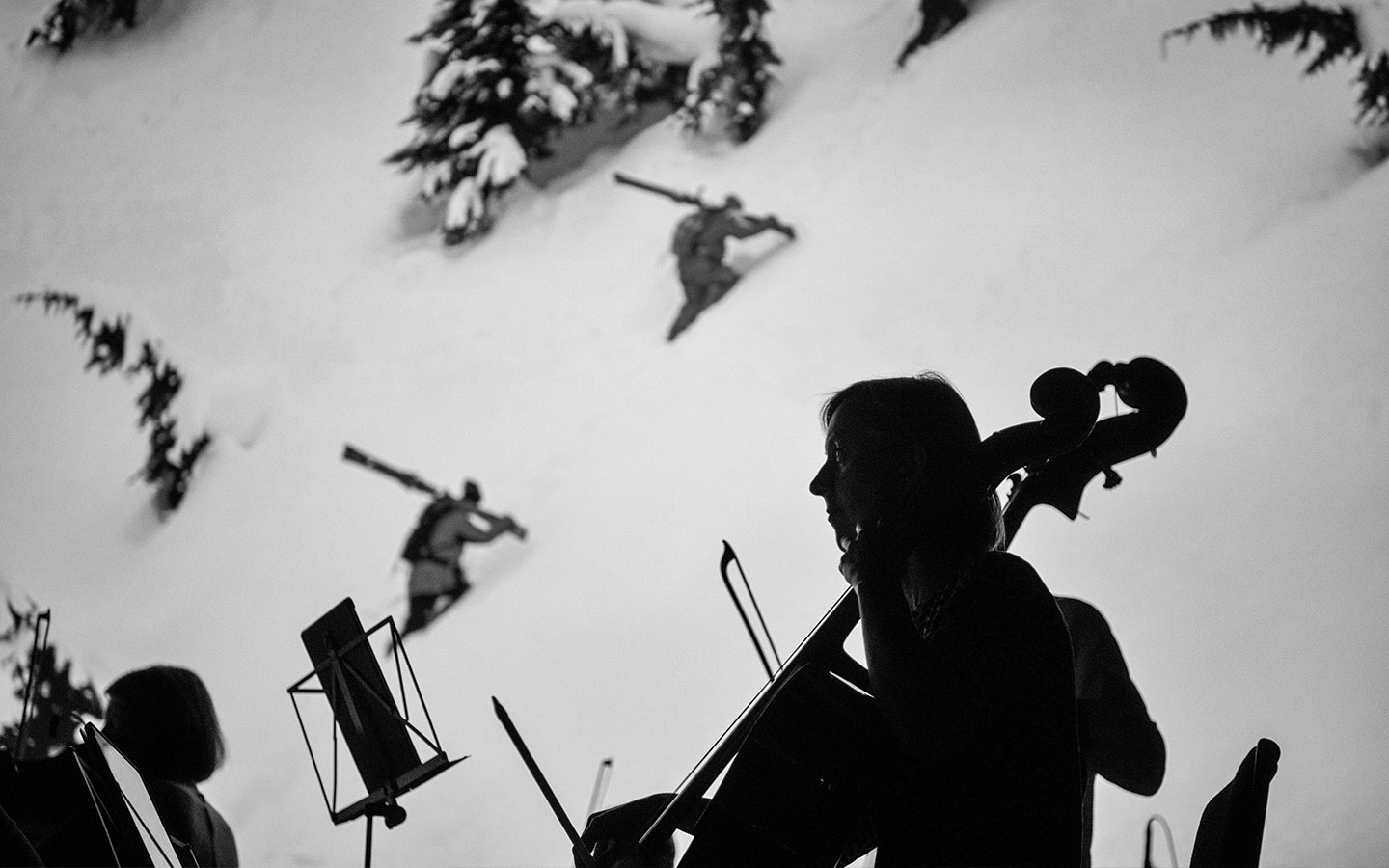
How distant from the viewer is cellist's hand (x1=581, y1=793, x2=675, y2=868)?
102 centimetres

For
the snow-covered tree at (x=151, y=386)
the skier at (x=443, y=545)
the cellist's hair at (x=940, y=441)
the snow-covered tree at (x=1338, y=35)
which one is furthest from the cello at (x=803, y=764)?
the snow-covered tree at (x=151, y=386)

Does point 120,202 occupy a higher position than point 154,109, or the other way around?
point 154,109

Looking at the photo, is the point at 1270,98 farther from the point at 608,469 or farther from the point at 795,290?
the point at 608,469

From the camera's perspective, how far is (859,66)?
372 centimetres

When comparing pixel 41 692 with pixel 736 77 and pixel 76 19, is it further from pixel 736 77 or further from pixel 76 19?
pixel 736 77

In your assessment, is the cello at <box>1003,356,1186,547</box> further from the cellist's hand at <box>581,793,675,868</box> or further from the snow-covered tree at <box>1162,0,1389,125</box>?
the snow-covered tree at <box>1162,0,1389,125</box>

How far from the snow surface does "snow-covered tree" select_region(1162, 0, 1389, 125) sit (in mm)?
60

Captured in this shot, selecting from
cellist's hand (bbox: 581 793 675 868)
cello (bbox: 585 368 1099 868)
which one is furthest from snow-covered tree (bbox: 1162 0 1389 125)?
cellist's hand (bbox: 581 793 675 868)

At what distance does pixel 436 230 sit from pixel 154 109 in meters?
1.29

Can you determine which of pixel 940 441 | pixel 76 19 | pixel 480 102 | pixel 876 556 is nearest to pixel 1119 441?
pixel 940 441

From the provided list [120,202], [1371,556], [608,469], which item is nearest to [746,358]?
[608,469]

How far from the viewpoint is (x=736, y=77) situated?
3994 mm

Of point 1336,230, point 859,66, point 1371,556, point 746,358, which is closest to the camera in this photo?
point 1371,556

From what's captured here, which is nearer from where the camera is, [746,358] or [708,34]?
[746,358]
